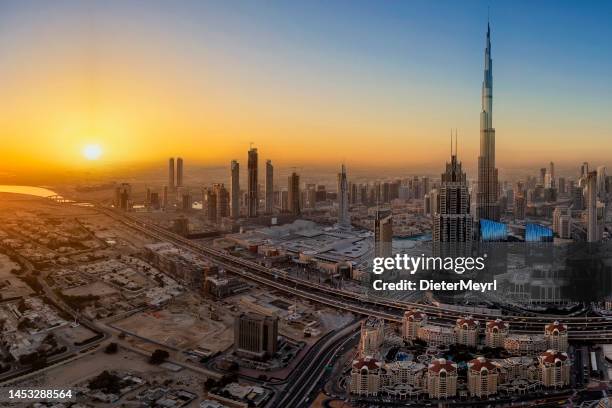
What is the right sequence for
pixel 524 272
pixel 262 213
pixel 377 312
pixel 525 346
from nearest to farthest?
pixel 525 346, pixel 377 312, pixel 524 272, pixel 262 213

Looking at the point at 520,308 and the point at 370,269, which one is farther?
the point at 370,269

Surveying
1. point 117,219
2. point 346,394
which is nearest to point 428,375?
point 346,394

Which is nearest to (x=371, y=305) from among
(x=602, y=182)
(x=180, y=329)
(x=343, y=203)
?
(x=180, y=329)

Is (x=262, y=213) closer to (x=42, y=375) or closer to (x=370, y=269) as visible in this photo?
(x=370, y=269)

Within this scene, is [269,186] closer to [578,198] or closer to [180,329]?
[578,198]

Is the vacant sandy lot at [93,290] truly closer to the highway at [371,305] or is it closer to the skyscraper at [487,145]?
the highway at [371,305]

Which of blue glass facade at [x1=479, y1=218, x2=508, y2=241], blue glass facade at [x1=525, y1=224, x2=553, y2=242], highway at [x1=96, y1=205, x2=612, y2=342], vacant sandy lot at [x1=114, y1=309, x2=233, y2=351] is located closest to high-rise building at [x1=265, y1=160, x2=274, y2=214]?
highway at [x1=96, y1=205, x2=612, y2=342]

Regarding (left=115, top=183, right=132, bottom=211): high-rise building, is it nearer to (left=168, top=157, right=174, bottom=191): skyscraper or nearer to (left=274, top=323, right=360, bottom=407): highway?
(left=168, top=157, right=174, bottom=191): skyscraper
